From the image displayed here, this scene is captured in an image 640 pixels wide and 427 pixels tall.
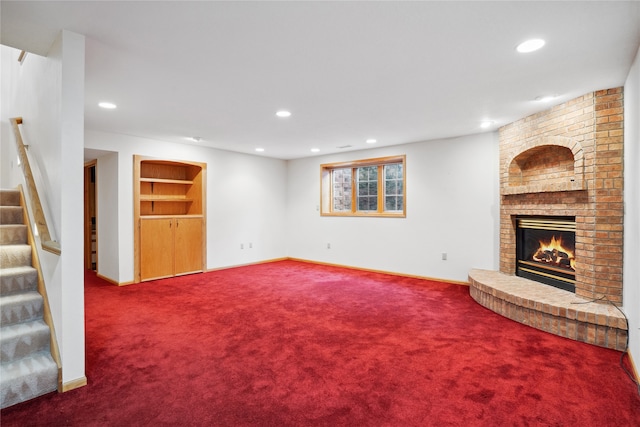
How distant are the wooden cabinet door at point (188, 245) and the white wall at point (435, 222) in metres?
2.44

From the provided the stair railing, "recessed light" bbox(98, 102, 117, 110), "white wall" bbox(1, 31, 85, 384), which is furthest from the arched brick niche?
"recessed light" bbox(98, 102, 117, 110)

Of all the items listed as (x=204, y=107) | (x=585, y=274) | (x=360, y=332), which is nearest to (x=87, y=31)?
(x=204, y=107)

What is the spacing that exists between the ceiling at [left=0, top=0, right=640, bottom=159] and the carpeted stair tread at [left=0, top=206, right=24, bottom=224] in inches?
50.6

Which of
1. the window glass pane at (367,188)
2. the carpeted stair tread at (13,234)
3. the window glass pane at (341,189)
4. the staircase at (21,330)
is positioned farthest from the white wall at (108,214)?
the window glass pane at (367,188)

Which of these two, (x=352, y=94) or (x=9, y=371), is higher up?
(x=352, y=94)

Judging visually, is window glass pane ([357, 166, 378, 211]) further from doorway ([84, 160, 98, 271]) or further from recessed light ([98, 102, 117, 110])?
doorway ([84, 160, 98, 271])

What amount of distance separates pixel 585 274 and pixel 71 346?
14.1 feet

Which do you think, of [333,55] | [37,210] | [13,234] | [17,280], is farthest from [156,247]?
[333,55]

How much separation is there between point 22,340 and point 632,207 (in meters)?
4.55

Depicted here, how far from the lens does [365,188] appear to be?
649cm

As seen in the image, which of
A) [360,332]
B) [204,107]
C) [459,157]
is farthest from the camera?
[459,157]

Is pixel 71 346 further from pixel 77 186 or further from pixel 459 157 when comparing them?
pixel 459 157

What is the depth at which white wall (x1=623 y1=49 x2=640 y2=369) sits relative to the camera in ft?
7.84

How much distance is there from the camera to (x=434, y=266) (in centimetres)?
541
